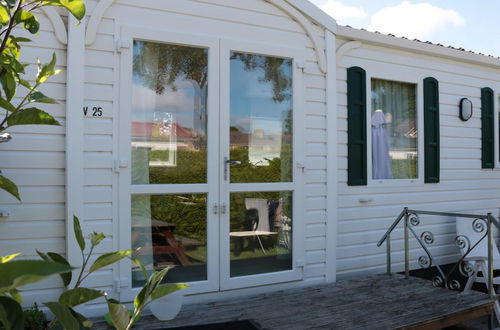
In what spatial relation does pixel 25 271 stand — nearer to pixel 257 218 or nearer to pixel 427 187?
pixel 257 218

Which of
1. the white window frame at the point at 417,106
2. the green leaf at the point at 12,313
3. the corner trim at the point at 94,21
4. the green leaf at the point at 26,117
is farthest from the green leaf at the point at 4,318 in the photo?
the white window frame at the point at 417,106

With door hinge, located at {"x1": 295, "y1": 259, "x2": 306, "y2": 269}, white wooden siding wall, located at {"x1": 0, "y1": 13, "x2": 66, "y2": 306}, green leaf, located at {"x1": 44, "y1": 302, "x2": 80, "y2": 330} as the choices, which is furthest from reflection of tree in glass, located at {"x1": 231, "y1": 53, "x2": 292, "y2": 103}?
green leaf, located at {"x1": 44, "y1": 302, "x2": 80, "y2": 330}

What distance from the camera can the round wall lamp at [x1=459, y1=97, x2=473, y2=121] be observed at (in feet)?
17.3

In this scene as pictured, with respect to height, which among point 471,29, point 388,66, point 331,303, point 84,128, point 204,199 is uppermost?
point 471,29

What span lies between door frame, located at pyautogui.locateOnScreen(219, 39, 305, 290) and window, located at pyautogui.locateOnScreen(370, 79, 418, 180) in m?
1.17

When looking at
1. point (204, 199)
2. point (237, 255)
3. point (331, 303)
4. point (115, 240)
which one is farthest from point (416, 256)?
point (115, 240)

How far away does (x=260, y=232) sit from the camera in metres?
3.79

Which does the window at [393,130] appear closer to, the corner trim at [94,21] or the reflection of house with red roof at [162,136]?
the reflection of house with red roof at [162,136]

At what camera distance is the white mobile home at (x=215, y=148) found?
309 centimetres

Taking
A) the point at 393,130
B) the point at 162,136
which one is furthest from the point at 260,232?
the point at 393,130

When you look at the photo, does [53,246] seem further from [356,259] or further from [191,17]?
[356,259]

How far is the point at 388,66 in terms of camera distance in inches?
187

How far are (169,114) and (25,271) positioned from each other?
3.02 metres

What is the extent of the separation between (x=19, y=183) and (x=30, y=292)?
0.72 meters
